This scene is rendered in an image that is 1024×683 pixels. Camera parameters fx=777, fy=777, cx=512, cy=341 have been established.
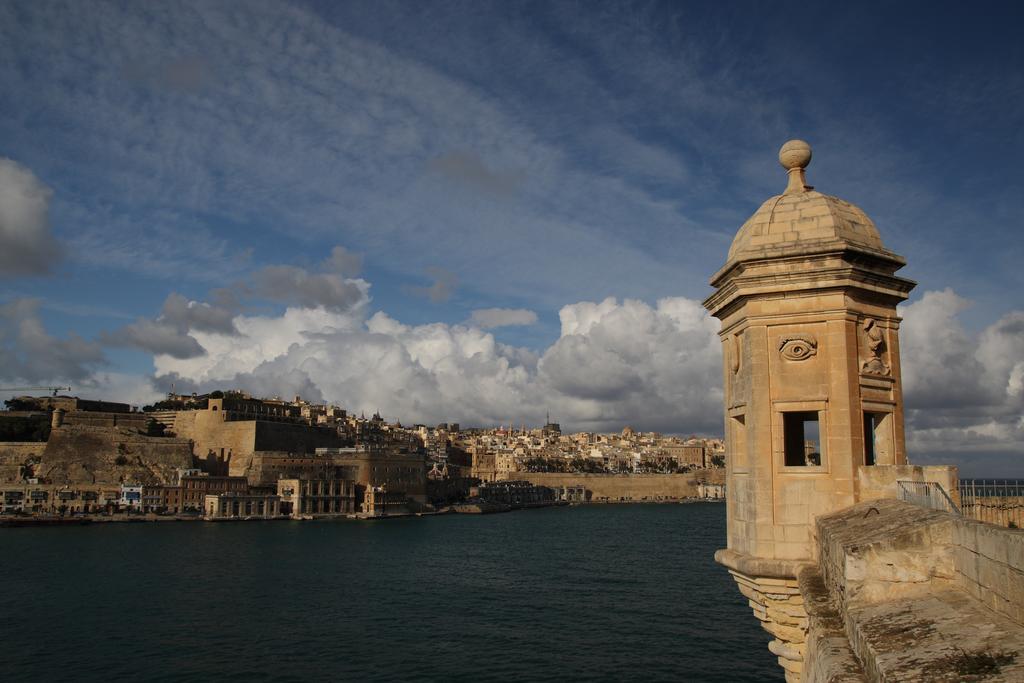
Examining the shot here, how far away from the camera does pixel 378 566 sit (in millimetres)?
44469

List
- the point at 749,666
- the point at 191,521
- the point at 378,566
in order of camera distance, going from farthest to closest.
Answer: the point at 191,521, the point at 378,566, the point at 749,666

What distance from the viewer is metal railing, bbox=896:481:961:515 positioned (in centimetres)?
438

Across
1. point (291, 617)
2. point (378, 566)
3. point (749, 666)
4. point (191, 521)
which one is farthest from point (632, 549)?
point (191, 521)

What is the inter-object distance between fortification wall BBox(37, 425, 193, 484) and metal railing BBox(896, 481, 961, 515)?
288 feet

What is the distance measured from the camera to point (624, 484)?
128000 mm

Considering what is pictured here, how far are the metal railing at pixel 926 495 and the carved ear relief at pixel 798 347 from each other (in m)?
1.11

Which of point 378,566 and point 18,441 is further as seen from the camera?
point 18,441

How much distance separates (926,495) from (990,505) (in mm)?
1068

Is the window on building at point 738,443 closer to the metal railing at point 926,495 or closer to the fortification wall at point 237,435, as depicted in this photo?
the metal railing at point 926,495

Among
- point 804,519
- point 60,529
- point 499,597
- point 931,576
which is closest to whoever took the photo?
point 931,576

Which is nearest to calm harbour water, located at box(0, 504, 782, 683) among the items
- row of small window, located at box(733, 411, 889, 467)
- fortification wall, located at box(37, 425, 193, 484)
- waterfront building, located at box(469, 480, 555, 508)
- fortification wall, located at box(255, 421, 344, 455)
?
row of small window, located at box(733, 411, 889, 467)

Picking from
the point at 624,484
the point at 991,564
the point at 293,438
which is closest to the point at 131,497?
the point at 293,438

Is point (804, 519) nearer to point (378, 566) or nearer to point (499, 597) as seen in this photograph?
point (499, 597)

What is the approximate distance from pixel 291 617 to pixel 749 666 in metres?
17.3
